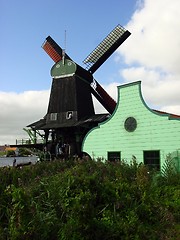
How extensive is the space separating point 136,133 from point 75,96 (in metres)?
14.8

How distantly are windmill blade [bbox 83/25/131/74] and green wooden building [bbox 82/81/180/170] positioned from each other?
17.1 meters

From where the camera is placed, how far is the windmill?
2903 cm

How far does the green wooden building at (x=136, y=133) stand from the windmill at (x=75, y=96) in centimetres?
983

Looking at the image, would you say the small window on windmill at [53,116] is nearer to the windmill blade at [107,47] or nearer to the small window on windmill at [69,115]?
the small window on windmill at [69,115]

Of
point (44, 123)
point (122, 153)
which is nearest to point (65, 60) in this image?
point (44, 123)

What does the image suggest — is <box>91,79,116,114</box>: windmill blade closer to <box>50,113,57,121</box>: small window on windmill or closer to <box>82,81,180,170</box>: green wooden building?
<box>50,113,57,121</box>: small window on windmill

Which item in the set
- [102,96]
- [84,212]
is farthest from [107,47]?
[84,212]

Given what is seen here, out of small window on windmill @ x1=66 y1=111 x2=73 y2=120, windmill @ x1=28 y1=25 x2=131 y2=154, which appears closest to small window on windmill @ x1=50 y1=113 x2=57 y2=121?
windmill @ x1=28 y1=25 x2=131 y2=154

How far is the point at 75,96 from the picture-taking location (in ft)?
97.8

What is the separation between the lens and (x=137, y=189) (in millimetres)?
7234

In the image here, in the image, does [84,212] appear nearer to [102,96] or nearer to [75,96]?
[75,96]

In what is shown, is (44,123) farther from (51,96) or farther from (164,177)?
(164,177)

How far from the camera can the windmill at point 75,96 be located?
29.0 meters

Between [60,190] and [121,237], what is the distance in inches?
59.0
